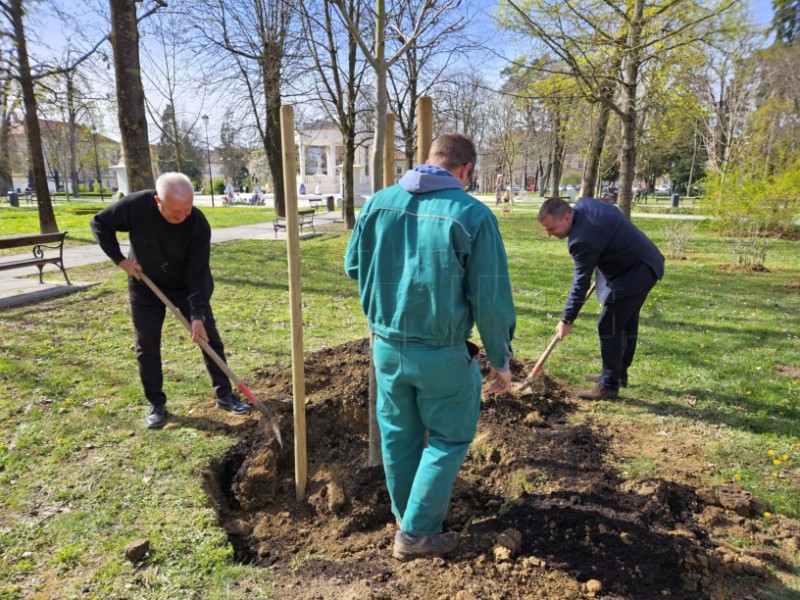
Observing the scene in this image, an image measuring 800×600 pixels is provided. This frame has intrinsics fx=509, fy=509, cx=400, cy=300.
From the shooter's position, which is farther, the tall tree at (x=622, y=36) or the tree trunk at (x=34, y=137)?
the tree trunk at (x=34, y=137)

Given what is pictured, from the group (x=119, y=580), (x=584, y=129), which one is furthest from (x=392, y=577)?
(x=584, y=129)

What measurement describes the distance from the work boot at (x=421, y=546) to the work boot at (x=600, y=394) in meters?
2.43

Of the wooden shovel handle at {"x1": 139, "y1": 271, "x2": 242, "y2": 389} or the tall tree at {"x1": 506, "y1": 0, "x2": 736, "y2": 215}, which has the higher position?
the tall tree at {"x1": 506, "y1": 0, "x2": 736, "y2": 215}

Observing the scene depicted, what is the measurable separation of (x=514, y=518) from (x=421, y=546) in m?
0.58

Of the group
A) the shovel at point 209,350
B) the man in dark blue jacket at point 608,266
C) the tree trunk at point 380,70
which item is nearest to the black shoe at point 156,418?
the shovel at point 209,350

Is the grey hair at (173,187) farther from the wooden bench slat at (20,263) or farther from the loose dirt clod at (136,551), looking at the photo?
the wooden bench slat at (20,263)

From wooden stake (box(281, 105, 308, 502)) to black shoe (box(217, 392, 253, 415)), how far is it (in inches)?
39.6

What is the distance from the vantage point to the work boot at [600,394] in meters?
4.36

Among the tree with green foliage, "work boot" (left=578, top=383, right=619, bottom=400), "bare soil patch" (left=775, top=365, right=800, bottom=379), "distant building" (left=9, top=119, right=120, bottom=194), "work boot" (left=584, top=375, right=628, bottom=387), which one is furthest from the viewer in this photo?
"distant building" (left=9, top=119, right=120, bottom=194)

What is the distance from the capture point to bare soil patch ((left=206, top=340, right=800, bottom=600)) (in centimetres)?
219

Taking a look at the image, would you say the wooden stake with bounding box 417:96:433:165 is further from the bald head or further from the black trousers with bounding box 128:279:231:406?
the black trousers with bounding box 128:279:231:406

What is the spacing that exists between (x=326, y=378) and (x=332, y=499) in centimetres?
160

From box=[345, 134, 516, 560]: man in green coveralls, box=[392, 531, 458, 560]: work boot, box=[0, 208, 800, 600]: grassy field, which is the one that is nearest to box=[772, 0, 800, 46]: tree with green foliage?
box=[0, 208, 800, 600]: grassy field

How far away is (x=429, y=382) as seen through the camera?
7.13ft
